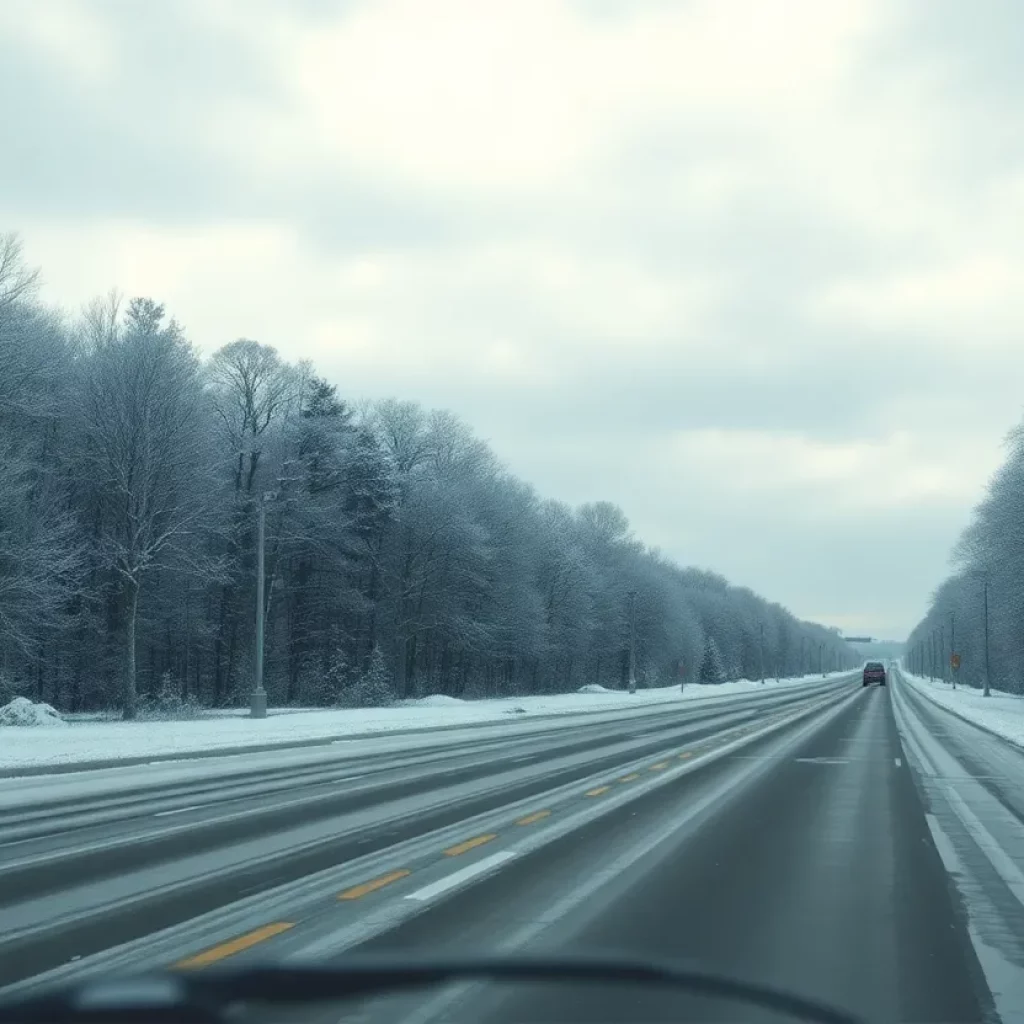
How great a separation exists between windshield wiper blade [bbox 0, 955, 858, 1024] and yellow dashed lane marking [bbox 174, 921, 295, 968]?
8.96ft

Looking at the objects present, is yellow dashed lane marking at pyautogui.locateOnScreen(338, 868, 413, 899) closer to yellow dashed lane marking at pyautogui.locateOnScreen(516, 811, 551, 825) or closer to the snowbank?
yellow dashed lane marking at pyautogui.locateOnScreen(516, 811, 551, 825)

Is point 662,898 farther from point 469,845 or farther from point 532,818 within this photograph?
point 532,818

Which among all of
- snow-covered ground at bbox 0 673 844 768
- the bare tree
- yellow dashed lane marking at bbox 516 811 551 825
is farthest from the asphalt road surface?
the bare tree

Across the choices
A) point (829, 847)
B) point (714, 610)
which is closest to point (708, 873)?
point (829, 847)

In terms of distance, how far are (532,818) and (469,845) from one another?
235 cm

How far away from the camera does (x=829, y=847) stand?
41.2 ft

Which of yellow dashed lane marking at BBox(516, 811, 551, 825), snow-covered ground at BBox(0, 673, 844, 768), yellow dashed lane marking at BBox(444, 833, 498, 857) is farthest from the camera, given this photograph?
snow-covered ground at BBox(0, 673, 844, 768)

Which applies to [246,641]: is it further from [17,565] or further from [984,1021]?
[984,1021]

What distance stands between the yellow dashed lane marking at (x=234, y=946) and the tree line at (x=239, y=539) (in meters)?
31.2

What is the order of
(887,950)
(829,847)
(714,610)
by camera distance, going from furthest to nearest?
(714,610) → (829,847) → (887,950)

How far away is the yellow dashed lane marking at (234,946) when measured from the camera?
280 inches

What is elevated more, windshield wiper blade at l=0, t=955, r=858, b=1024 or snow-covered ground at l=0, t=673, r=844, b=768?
windshield wiper blade at l=0, t=955, r=858, b=1024

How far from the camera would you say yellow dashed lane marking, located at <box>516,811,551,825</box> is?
45.7 feet

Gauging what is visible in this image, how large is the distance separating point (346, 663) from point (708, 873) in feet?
162
